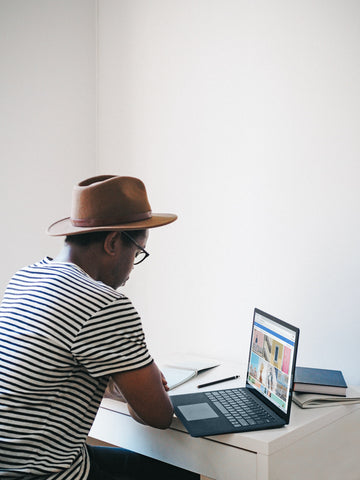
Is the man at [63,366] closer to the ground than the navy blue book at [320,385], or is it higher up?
higher up

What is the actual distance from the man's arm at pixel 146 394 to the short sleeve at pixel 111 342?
0.02m

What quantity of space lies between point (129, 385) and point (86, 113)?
5.42 ft

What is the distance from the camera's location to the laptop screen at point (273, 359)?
135 cm

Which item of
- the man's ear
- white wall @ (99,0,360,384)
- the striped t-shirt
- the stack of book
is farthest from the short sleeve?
white wall @ (99,0,360,384)

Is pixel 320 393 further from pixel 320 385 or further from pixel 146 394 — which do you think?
pixel 146 394

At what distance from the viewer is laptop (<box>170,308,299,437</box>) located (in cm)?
133

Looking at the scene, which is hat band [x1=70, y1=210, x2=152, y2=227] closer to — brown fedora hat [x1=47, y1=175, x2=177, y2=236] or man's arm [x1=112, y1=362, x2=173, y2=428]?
brown fedora hat [x1=47, y1=175, x2=177, y2=236]

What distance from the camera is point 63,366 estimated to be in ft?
3.86

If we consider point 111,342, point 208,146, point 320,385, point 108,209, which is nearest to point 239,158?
point 208,146

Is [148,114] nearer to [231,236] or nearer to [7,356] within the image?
[231,236]

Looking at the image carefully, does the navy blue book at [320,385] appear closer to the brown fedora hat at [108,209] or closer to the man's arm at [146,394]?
the man's arm at [146,394]

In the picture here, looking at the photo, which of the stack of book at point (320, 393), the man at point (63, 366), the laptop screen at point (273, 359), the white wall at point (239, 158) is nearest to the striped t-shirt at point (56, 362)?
the man at point (63, 366)

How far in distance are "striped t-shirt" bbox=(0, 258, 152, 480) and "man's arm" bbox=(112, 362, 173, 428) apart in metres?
0.03

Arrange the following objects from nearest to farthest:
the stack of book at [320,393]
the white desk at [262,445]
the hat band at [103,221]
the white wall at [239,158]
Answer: the white desk at [262,445], the hat band at [103,221], the stack of book at [320,393], the white wall at [239,158]
